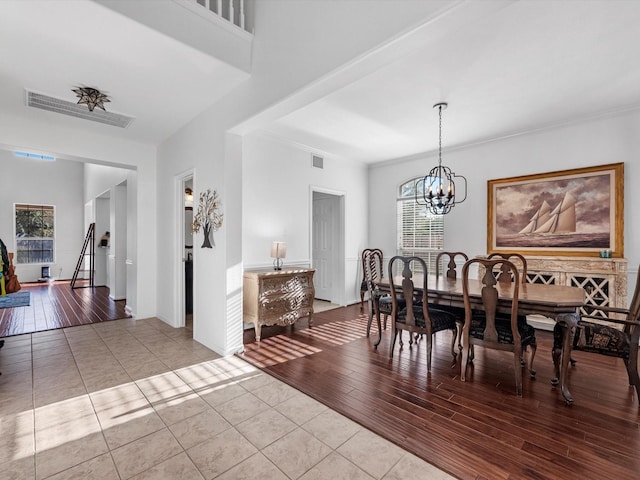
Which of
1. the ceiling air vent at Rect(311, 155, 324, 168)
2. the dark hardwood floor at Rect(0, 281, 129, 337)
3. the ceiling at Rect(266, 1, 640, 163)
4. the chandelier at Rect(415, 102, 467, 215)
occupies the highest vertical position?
the ceiling at Rect(266, 1, 640, 163)

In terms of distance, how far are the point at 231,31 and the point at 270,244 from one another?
2856mm

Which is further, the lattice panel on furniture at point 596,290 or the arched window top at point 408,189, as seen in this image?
the arched window top at point 408,189

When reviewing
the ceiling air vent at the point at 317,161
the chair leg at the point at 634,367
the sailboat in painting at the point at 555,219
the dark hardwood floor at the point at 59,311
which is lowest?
the dark hardwood floor at the point at 59,311

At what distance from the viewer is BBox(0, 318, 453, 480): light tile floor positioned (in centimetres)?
179

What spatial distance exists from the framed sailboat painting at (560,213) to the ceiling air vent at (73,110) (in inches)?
217

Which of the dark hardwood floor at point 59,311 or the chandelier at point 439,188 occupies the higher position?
the chandelier at point 439,188

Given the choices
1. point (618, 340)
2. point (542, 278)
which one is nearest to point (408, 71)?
point (618, 340)

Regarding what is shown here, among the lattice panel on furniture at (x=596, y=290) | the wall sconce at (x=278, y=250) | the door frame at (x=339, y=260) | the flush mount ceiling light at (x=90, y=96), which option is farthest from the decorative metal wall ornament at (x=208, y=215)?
the lattice panel on furniture at (x=596, y=290)

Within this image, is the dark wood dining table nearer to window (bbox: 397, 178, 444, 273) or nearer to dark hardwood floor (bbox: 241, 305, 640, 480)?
dark hardwood floor (bbox: 241, 305, 640, 480)

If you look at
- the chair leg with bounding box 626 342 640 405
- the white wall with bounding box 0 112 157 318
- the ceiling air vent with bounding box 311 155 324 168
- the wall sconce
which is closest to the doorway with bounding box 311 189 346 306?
the ceiling air vent with bounding box 311 155 324 168

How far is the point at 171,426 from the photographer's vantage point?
2195mm

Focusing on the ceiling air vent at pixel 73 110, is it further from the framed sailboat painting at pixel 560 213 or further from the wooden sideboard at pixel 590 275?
the wooden sideboard at pixel 590 275

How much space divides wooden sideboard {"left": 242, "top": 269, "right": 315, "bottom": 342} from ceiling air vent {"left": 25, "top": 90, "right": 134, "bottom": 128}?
2.60 metres

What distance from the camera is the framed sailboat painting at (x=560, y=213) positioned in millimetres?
4027
